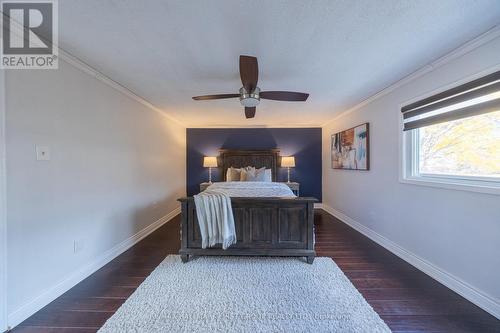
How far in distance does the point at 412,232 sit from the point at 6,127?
4.13m

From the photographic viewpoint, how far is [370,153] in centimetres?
344

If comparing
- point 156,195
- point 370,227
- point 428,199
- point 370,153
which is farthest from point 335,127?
point 156,195

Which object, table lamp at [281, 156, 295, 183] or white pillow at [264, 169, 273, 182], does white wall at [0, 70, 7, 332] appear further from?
table lamp at [281, 156, 295, 183]

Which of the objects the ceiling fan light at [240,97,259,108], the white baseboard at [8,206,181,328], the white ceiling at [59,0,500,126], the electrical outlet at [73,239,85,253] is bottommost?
the white baseboard at [8,206,181,328]

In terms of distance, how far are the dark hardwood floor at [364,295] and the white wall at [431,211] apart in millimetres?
198

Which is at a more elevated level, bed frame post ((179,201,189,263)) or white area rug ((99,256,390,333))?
bed frame post ((179,201,189,263))

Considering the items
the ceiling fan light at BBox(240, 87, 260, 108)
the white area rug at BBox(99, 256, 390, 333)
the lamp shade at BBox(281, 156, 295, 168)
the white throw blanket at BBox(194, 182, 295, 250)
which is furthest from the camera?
the lamp shade at BBox(281, 156, 295, 168)

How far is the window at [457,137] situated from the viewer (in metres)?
1.80

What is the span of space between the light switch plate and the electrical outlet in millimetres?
910

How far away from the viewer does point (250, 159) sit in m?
5.43

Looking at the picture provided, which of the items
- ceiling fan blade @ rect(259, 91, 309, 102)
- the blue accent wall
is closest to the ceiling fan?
ceiling fan blade @ rect(259, 91, 309, 102)

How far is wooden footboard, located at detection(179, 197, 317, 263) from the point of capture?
261cm

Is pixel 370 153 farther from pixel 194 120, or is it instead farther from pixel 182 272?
pixel 194 120

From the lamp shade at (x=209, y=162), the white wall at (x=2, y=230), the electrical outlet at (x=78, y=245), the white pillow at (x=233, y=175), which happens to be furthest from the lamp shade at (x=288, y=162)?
the white wall at (x=2, y=230)
